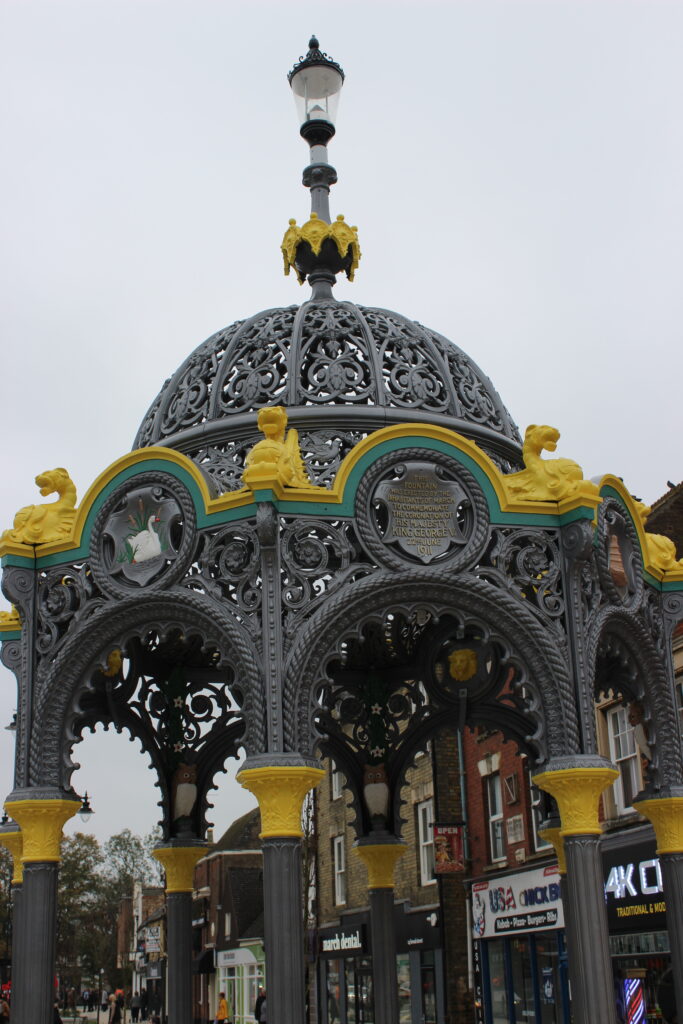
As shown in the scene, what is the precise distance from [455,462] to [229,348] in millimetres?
3006

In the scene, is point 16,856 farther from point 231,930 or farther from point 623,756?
point 231,930

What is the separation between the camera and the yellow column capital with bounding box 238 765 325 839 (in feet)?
31.5

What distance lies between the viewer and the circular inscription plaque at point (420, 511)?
10.5 m

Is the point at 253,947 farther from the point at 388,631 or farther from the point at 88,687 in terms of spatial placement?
the point at 88,687

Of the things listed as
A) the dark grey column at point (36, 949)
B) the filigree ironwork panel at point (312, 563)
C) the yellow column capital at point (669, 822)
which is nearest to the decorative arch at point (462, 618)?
the filigree ironwork panel at point (312, 563)

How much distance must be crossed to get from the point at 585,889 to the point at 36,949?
461 cm

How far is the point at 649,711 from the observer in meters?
11.3

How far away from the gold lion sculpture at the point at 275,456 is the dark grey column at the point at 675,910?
4.93 m

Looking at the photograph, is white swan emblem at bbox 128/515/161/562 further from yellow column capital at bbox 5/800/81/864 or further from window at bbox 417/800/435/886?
window at bbox 417/800/435/886

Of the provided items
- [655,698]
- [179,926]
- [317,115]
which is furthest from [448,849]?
[317,115]

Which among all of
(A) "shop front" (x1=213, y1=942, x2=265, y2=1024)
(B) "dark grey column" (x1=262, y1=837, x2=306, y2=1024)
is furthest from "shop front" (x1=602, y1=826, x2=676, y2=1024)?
(A) "shop front" (x1=213, y1=942, x2=265, y2=1024)

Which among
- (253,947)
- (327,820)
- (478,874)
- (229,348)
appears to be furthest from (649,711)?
A: (253,947)

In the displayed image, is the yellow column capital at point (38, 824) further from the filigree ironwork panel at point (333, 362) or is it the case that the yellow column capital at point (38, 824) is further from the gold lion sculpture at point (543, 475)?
the gold lion sculpture at point (543, 475)

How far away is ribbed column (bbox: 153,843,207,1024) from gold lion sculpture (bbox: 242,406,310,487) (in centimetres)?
567
